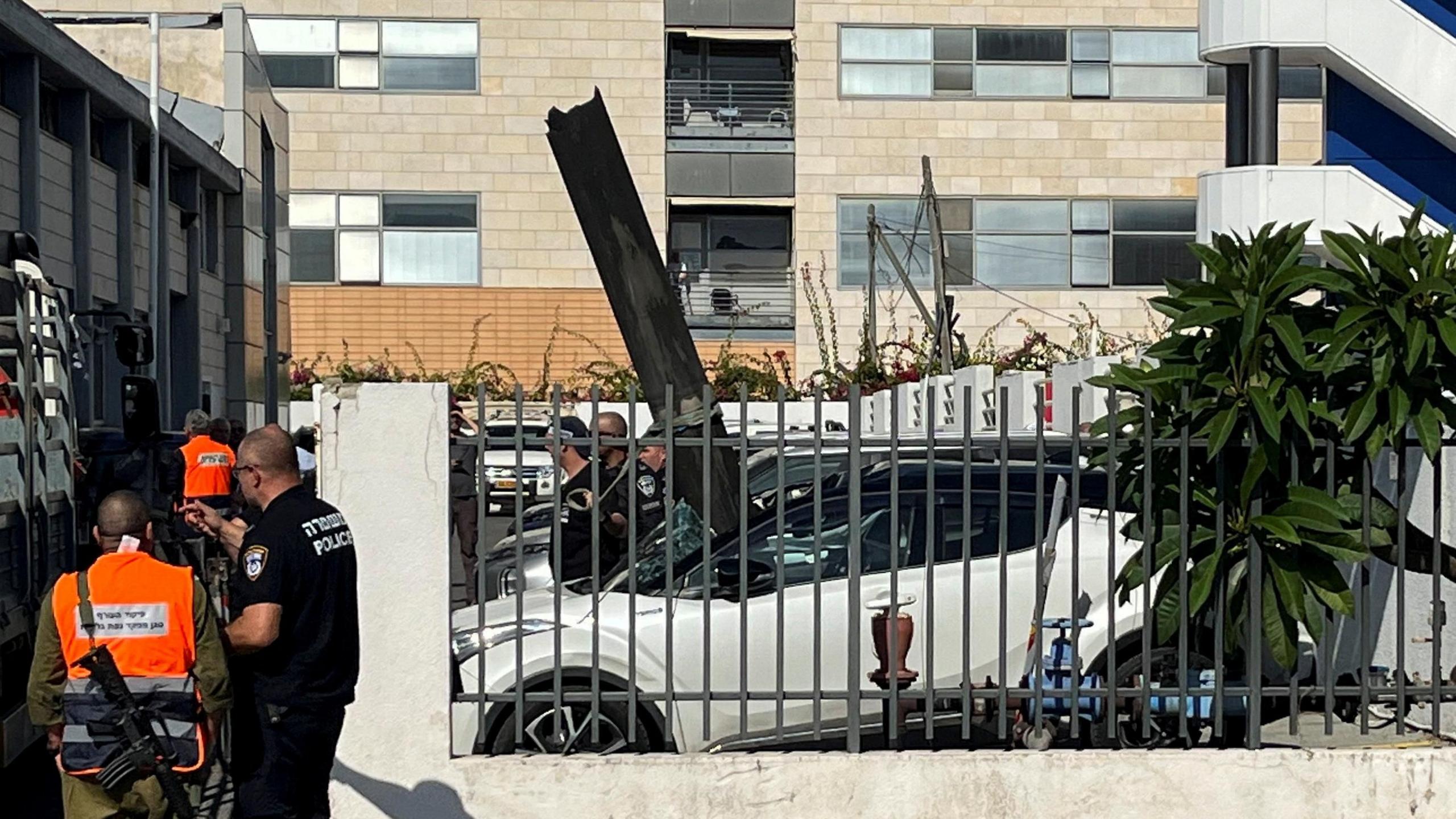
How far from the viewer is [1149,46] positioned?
4112 cm

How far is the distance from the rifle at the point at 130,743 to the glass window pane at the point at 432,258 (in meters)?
34.7

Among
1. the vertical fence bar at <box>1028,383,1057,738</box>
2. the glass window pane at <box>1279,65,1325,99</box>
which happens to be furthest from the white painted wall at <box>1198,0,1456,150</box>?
the glass window pane at <box>1279,65,1325,99</box>

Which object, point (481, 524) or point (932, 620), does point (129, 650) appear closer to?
point (481, 524)

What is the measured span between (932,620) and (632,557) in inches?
46.4

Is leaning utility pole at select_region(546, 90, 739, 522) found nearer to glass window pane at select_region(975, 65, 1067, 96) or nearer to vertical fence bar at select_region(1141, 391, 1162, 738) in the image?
vertical fence bar at select_region(1141, 391, 1162, 738)

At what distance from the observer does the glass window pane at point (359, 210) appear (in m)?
40.4

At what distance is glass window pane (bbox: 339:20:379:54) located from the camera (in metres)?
40.2

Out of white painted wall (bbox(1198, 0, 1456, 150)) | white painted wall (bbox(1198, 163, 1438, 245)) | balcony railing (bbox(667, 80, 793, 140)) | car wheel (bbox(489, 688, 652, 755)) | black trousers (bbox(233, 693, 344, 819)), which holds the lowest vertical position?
car wheel (bbox(489, 688, 652, 755))

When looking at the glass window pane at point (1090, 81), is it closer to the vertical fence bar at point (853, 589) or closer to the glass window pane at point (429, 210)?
the glass window pane at point (429, 210)

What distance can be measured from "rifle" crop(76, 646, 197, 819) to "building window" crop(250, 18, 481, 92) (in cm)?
3495

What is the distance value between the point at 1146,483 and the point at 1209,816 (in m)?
1.40

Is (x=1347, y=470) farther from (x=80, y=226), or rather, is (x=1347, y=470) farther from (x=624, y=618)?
(x=80, y=226)

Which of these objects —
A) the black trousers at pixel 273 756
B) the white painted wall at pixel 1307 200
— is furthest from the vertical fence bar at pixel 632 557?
the white painted wall at pixel 1307 200

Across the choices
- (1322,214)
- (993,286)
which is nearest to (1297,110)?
(993,286)
